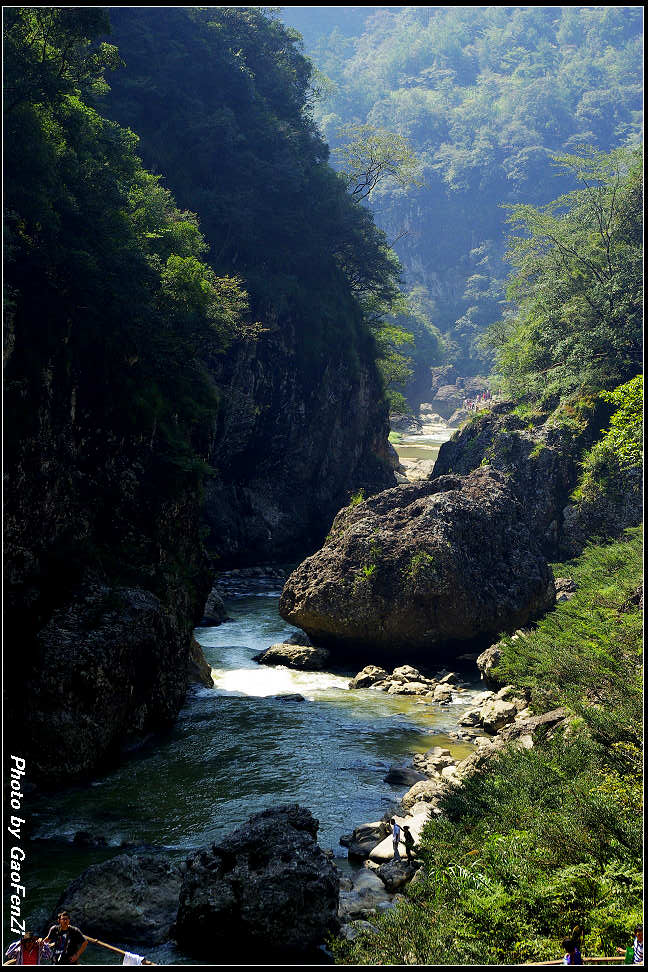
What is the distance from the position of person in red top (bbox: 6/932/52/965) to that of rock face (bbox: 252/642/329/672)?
15.1m

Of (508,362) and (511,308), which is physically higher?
(511,308)

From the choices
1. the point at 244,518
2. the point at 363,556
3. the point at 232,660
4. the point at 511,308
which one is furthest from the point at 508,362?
the point at 511,308

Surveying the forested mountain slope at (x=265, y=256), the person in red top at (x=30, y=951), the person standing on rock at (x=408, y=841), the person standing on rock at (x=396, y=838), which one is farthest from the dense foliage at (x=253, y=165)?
the person in red top at (x=30, y=951)

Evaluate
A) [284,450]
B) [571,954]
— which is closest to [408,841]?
[571,954]

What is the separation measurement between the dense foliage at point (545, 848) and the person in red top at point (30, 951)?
133 inches

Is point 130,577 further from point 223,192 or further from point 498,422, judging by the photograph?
point 223,192

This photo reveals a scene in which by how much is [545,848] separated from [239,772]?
25.6 ft

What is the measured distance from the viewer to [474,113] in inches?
6491

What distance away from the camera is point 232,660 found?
2381cm

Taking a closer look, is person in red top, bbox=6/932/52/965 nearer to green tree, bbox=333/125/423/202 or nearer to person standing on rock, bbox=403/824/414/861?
person standing on rock, bbox=403/824/414/861

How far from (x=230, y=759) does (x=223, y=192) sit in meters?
36.0

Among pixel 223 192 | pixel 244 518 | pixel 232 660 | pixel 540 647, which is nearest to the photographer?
pixel 540 647

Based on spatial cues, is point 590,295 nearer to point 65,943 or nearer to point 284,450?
point 284,450

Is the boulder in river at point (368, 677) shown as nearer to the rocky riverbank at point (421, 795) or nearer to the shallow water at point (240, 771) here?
the shallow water at point (240, 771)
